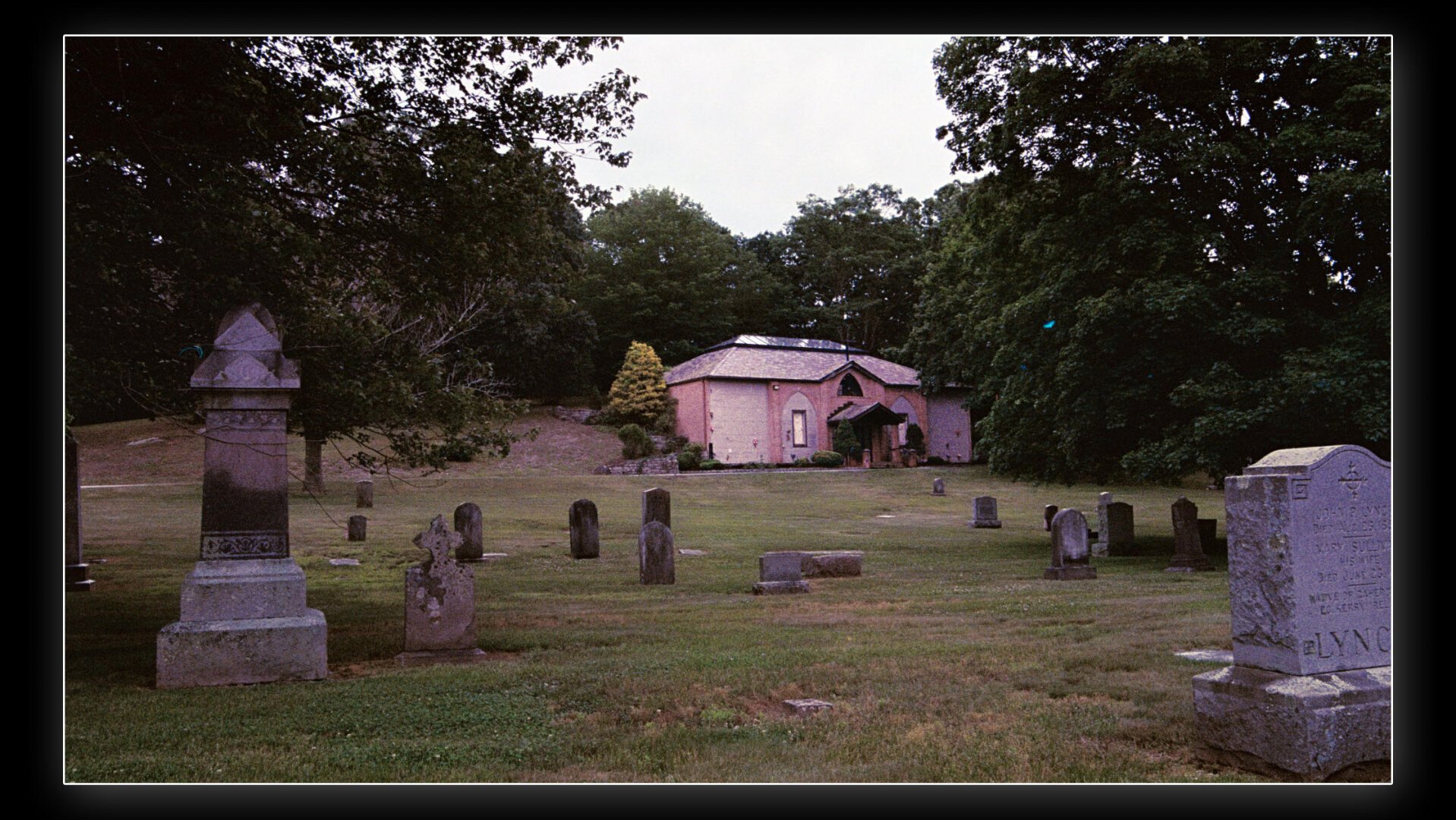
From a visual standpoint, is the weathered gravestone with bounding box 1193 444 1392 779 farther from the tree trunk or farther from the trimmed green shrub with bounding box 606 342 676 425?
the trimmed green shrub with bounding box 606 342 676 425

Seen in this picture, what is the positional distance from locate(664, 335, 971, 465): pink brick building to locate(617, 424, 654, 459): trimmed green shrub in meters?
3.75

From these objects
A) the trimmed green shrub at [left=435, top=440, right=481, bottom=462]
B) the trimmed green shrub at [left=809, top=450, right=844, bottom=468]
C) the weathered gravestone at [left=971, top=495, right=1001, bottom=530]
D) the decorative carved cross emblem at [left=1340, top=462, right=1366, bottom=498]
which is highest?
the trimmed green shrub at [left=435, top=440, right=481, bottom=462]

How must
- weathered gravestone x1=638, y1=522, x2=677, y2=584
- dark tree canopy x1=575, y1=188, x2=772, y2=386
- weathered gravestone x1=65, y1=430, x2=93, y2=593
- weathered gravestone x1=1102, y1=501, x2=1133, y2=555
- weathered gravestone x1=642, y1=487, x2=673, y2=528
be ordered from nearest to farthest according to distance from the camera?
weathered gravestone x1=65, y1=430, x2=93, y2=593 < weathered gravestone x1=638, y1=522, x2=677, y2=584 < weathered gravestone x1=642, y1=487, x2=673, y2=528 < weathered gravestone x1=1102, y1=501, x2=1133, y2=555 < dark tree canopy x1=575, y1=188, x2=772, y2=386

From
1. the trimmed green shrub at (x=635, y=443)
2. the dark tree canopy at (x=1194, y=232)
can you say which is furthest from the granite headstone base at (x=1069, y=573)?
the trimmed green shrub at (x=635, y=443)

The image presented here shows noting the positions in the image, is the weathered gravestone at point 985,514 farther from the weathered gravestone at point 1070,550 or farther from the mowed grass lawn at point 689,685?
the weathered gravestone at point 1070,550

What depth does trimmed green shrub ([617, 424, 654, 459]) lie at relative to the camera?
141 feet

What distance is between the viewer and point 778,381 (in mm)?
48156

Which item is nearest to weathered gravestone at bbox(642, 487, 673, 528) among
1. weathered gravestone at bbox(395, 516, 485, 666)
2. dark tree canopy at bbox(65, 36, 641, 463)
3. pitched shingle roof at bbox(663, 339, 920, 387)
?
dark tree canopy at bbox(65, 36, 641, 463)

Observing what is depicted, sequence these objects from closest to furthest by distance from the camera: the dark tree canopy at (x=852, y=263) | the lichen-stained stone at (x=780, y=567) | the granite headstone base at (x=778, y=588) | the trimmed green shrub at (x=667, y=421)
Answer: the granite headstone base at (x=778, y=588) < the lichen-stained stone at (x=780, y=567) < the dark tree canopy at (x=852, y=263) < the trimmed green shrub at (x=667, y=421)

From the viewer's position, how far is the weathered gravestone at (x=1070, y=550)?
1446cm

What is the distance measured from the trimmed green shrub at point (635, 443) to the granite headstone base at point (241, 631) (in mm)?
35493

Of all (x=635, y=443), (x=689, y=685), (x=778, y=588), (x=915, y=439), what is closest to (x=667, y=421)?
(x=635, y=443)
